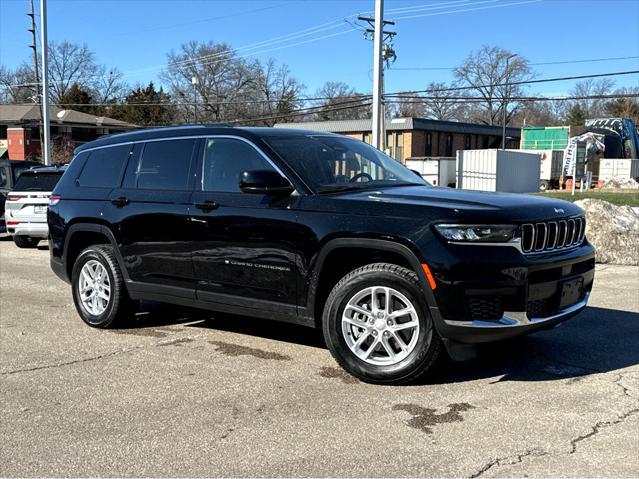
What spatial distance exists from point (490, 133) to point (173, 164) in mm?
67814

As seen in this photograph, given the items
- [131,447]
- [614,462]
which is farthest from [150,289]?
[614,462]

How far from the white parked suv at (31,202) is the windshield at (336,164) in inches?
360

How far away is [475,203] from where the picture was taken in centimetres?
455

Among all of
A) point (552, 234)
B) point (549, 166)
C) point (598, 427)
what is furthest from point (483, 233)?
point (549, 166)

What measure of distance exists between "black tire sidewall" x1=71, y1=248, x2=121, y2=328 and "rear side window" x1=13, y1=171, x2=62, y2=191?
7.52 metres

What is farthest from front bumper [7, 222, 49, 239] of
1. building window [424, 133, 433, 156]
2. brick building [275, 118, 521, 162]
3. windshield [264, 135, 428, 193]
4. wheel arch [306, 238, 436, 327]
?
building window [424, 133, 433, 156]

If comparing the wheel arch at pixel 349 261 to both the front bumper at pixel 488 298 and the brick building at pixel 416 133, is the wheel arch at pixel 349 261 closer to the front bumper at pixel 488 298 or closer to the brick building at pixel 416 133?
the front bumper at pixel 488 298

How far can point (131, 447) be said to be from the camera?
3686mm

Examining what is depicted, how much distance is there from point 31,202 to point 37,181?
0.56 meters

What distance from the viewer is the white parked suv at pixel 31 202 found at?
13.4m

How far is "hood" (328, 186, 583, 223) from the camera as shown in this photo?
4363 mm

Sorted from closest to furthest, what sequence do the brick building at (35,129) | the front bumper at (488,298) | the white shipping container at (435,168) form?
1. the front bumper at (488,298)
2. the white shipping container at (435,168)
3. the brick building at (35,129)

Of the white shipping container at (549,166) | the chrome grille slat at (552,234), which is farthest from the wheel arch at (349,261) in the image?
the white shipping container at (549,166)

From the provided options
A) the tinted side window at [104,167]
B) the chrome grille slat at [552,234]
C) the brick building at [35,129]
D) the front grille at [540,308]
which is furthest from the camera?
the brick building at [35,129]
